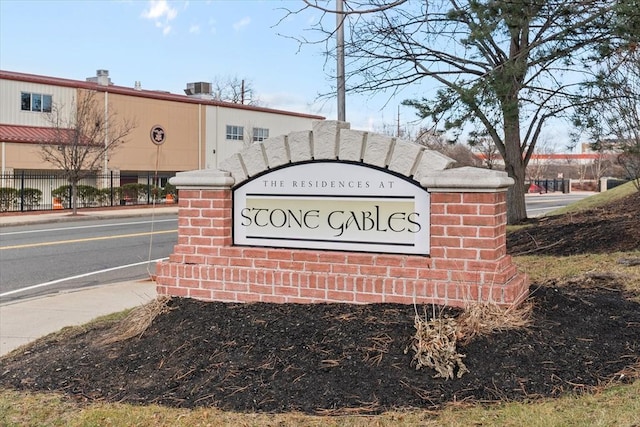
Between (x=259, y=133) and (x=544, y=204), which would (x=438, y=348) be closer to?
(x=544, y=204)

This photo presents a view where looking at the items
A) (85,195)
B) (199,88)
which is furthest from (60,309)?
(199,88)

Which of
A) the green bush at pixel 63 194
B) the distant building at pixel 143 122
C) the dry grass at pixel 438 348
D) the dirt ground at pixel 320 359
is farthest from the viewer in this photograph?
the distant building at pixel 143 122

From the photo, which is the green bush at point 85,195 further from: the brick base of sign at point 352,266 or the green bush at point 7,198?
the brick base of sign at point 352,266

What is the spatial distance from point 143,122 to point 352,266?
3272cm

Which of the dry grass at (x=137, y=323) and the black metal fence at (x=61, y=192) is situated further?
the black metal fence at (x=61, y=192)

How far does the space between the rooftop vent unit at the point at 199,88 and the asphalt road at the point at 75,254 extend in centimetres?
2684

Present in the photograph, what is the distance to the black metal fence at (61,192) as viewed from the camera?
26.0 metres

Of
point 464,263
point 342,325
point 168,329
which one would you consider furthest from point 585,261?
point 168,329

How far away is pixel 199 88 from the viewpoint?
46.3 meters

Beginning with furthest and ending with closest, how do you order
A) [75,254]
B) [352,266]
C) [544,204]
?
[544,204], [75,254], [352,266]

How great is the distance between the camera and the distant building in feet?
97.8

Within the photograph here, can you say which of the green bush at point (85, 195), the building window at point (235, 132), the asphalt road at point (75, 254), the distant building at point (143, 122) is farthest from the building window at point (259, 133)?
the asphalt road at point (75, 254)

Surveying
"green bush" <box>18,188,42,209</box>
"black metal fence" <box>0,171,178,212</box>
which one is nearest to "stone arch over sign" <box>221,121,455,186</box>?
"black metal fence" <box>0,171,178,212</box>

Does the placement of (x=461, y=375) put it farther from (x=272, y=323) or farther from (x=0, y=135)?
(x=0, y=135)
